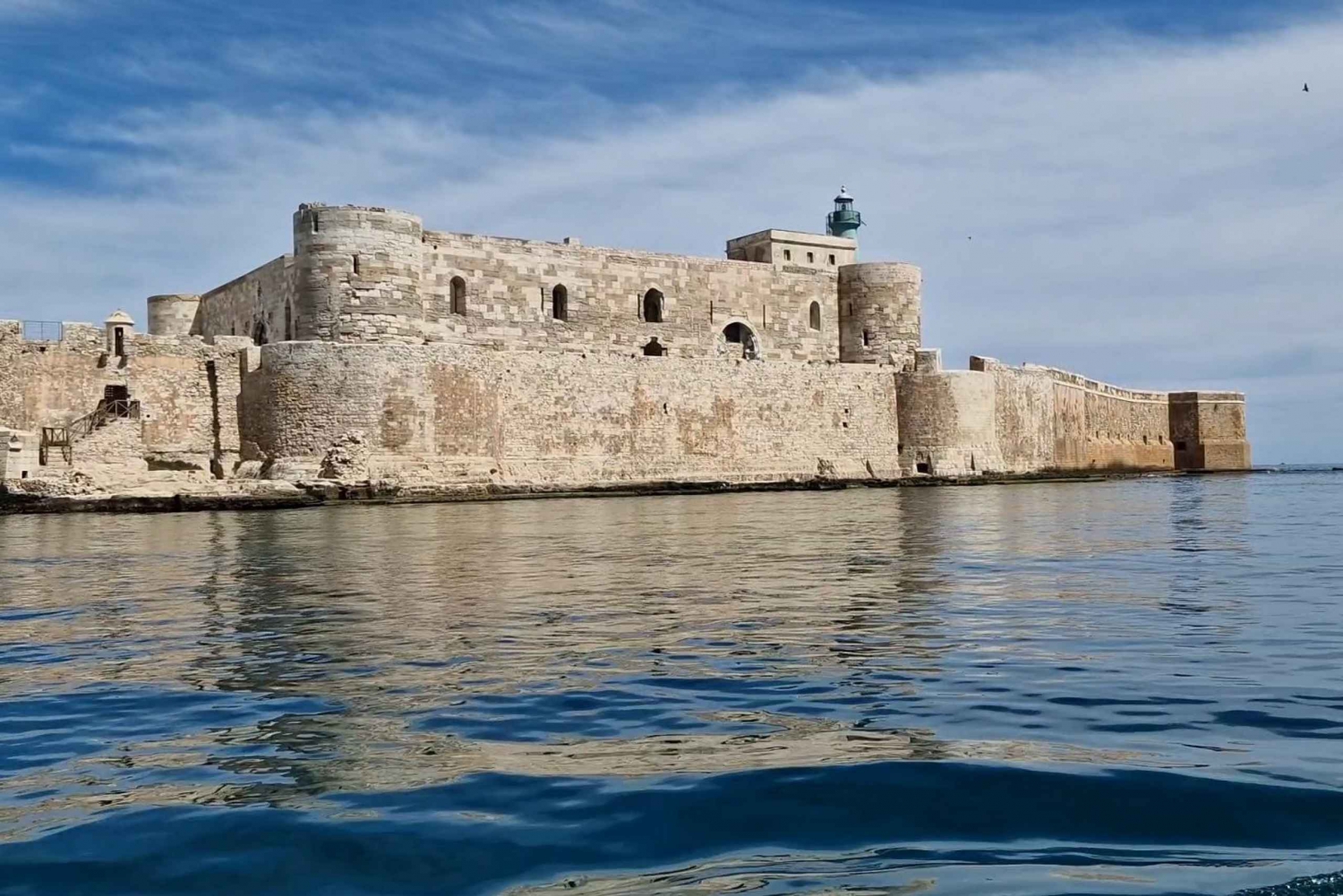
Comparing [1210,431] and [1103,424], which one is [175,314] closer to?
[1103,424]

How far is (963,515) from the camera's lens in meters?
16.4

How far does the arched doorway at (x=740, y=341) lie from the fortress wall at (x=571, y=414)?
94 centimetres

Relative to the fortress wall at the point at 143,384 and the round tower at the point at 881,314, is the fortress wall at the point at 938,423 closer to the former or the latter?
the round tower at the point at 881,314

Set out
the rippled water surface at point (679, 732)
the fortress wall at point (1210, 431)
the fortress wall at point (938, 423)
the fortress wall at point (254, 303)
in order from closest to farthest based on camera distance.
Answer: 1. the rippled water surface at point (679, 732)
2. the fortress wall at point (254, 303)
3. the fortress wall at point (938, 423)
4. the fortress wall at point (1210, 431)

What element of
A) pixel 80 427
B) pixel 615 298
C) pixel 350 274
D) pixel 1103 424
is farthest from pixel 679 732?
pixel 1103 424

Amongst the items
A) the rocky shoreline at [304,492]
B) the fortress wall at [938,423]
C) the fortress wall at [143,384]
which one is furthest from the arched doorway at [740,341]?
the fortress wall at [143,384]

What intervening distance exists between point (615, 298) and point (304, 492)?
889cm

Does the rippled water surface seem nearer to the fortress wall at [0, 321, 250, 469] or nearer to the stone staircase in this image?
the stone staircase

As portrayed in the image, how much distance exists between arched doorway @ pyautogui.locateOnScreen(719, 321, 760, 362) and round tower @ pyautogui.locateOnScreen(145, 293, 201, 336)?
40.8 feet

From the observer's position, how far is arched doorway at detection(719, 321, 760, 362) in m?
30.1

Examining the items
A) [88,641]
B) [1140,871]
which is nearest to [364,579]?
[88,641]

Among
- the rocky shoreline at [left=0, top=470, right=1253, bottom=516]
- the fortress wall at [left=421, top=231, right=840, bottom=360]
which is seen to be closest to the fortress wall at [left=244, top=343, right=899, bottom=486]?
the rocky shoreline at [left=0, top=470, right=1253, bottom=516]

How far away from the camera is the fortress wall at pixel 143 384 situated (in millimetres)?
21266

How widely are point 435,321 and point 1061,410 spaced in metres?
19.6
